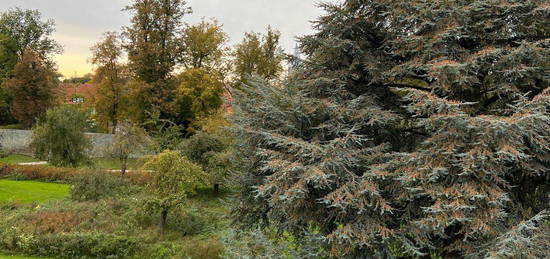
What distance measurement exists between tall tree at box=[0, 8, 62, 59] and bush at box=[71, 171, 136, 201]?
26.7 m

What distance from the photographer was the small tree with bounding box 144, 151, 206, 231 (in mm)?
11805

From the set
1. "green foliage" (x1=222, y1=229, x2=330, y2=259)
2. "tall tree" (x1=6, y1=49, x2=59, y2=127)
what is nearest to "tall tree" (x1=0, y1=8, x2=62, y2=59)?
"tall tree" (x1=6, y1=49, x2=59, y2=127)

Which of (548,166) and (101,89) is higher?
(101,89)

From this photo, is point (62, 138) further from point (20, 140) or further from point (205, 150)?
point (20, 140)

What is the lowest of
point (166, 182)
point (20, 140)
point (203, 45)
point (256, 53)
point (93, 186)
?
point (93, 186)

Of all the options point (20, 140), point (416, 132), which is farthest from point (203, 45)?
point (416, 132)

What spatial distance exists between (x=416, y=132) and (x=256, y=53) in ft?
61.3

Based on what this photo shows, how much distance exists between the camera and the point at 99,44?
1094 inches

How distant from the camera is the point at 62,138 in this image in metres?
20.1

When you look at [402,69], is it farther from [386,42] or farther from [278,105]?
[278,105]

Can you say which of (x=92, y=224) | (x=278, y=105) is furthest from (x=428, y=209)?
(x=92, y=224)

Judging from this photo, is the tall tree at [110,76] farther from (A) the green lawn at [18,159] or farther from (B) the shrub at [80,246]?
(B) the shrub at [80,246]

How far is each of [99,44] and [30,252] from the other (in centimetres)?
2048

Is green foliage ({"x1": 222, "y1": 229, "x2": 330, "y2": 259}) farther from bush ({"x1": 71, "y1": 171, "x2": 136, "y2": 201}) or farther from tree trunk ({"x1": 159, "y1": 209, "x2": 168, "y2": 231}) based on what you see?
bush ({"x1": 71, "y1": 171, "x2": 136, "y2": 201})
